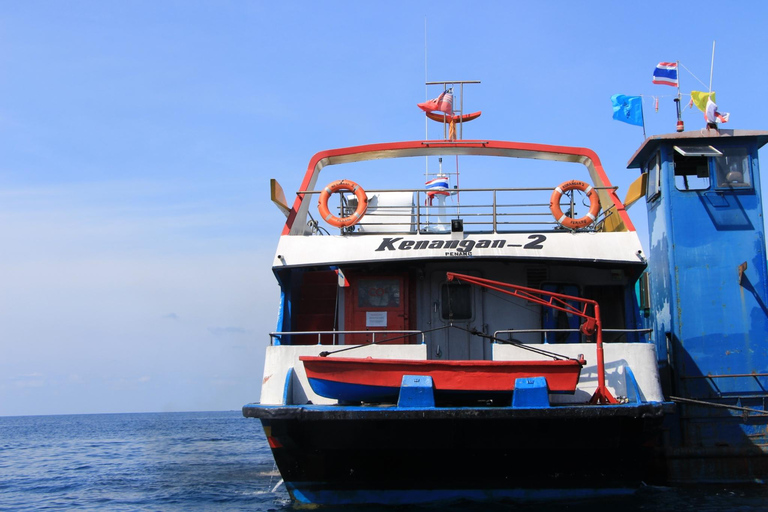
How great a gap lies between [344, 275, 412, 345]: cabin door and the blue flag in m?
6.12

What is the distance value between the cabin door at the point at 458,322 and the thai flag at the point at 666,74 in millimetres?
6081

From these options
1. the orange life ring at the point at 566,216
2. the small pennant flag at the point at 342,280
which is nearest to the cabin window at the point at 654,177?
the orange life ring at the point at 566,216

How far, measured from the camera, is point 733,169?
12.6 metres

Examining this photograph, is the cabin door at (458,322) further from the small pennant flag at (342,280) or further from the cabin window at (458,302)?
the small pennant flag at (342,280)

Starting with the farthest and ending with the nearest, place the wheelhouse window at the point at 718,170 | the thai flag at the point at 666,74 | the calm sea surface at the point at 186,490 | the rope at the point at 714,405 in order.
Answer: the thai flag at the point at 666,74 → the wheelhouse window at the point at 718,170 → the rope at the point at 714,405 → the calm sea surface at the point at 186,490

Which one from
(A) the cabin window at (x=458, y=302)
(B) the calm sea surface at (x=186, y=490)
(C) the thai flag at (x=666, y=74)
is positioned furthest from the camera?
(C) the thai flag at (x=666, y=74)

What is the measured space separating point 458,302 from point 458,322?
0.95 feet

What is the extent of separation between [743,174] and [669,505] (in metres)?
5.89

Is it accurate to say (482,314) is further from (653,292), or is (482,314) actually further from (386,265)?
(653,292)

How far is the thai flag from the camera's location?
13.9 meters

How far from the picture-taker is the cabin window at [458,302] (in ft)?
36.0

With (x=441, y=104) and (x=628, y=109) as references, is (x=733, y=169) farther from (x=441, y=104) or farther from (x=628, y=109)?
(x=441, y=104)

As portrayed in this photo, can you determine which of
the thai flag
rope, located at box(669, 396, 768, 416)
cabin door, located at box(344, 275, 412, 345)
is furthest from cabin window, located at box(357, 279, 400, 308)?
the thai flag

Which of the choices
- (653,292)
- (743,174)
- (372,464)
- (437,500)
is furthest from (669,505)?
(743,174)
